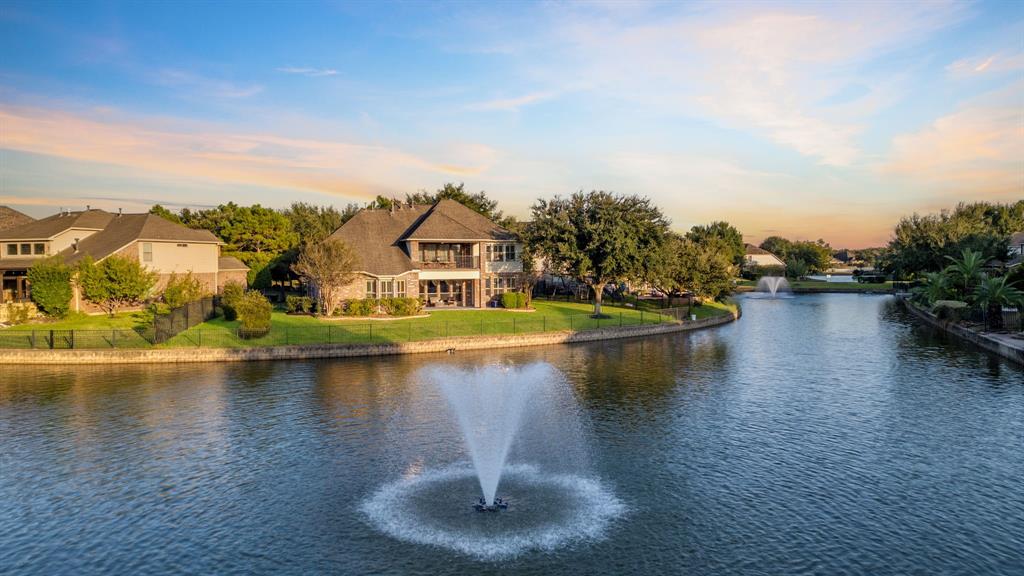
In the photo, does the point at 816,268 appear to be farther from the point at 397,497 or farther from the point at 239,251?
the point at 397,497

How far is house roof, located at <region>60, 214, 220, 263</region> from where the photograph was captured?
57156mm

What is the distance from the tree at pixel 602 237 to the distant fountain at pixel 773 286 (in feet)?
203

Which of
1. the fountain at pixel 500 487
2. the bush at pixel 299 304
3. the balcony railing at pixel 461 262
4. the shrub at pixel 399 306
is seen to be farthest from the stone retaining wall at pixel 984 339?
the bush at pixel 299 304

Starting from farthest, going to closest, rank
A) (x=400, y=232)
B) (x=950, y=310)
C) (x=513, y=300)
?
(x=400, y=232) → (x=513, y=300) → (x=950, y=310)

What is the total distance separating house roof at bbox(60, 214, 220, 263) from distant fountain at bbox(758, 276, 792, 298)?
92183 mm

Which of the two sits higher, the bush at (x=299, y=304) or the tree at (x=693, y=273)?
the tree at (x=693, y=273)

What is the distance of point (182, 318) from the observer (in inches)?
1783

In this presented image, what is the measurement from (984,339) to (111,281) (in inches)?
2619

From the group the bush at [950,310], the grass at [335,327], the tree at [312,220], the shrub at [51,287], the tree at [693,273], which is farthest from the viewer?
the tree at [312,220]

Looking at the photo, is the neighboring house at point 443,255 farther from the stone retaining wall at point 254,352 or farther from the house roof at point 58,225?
the house roof at point 58,225

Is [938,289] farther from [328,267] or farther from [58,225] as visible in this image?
[58,225]

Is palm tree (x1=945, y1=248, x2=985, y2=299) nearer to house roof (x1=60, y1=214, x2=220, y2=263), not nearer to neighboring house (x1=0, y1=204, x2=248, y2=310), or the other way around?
neighboring house (x1=0, y1=204, x2=248, y2=310)

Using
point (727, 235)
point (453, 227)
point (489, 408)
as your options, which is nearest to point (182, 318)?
point (453, 227)

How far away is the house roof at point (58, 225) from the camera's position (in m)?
59.5
